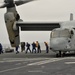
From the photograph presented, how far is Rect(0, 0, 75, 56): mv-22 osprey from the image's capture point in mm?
24125

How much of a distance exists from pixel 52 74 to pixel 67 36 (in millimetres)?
12696

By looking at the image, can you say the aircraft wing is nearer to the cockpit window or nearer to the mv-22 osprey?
the mv-22 osprey

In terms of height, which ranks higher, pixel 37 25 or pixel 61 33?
pixel 37 25

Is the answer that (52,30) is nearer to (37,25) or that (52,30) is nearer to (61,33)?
(61,33)

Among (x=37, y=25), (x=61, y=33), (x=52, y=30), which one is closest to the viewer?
(x=61, y=33)

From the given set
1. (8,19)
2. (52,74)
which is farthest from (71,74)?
(8,19)

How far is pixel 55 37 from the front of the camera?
81.4ft

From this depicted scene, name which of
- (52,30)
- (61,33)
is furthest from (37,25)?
(61,33)

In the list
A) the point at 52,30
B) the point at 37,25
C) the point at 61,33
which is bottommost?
the point at 61,33

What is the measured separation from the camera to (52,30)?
1041 inches

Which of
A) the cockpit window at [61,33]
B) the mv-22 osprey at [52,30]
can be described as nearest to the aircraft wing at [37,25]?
the mv-22 osprey at [52,30]

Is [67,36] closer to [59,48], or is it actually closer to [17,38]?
[59,48]

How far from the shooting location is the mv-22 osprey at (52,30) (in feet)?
79.2

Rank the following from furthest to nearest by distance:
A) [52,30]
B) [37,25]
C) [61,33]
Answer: [37,25]
[52,30]
[61,33]
